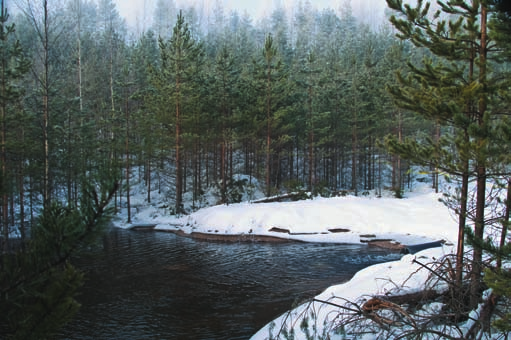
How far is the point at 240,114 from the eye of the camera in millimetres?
27672

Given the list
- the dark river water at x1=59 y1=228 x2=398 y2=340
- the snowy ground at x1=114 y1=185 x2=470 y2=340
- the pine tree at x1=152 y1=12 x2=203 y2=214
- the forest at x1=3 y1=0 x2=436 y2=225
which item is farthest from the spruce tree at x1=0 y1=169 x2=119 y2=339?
the pine tree at x1=152 y1=12 x2=203 y2=214

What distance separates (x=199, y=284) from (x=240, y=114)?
56.7 ft

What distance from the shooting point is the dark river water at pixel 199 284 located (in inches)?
344

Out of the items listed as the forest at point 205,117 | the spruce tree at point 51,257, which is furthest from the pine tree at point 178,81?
the spruce tree at point 51,257

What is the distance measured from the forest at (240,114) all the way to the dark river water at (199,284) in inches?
125

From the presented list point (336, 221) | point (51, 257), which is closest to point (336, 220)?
point (336, 221)

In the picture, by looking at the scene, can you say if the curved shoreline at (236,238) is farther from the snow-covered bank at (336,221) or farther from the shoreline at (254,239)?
the snow-covered bank at (336,221)

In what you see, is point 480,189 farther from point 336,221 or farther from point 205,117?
point 205,117

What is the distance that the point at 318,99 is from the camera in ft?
113

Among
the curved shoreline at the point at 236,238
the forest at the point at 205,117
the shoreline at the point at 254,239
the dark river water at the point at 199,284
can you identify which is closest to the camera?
the dark river water at the point at 199,284

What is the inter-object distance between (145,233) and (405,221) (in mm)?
14033

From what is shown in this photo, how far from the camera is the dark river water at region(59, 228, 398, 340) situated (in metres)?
8.74

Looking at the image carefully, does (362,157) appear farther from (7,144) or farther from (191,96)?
(7,144)

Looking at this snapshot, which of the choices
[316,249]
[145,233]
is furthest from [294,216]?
[145,233]
